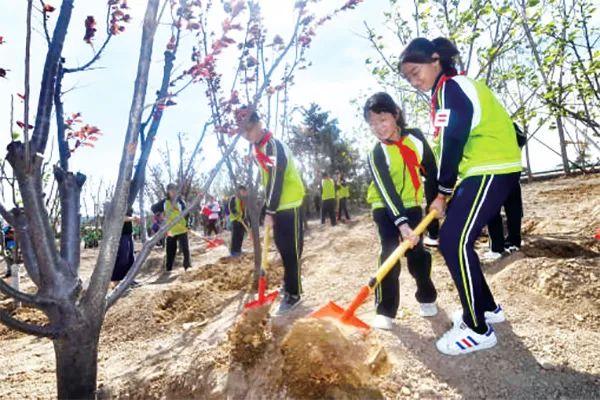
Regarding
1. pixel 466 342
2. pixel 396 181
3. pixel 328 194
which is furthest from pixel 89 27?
pixel 328 194

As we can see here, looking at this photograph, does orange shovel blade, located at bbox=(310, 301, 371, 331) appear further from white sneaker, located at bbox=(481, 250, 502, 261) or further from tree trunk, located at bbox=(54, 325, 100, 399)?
white sneaker, located at bbox=(481, 250, 502, 261)

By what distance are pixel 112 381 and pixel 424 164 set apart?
9.23ft

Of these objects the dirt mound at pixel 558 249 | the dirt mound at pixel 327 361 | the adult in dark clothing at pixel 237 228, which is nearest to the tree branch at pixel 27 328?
the dirt mound at pixel 327 361

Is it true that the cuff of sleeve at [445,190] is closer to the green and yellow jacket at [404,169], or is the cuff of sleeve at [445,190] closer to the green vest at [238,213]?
the green and yellow jacket at [404,169]

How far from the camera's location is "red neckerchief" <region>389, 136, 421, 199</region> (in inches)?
116

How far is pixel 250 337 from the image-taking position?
2633 mm

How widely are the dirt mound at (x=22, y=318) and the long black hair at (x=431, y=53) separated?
5509mm

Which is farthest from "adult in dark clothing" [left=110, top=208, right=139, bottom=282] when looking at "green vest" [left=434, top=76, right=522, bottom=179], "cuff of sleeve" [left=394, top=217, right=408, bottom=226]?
"green vest" [left=434, top=76, right=522, bottom=179]

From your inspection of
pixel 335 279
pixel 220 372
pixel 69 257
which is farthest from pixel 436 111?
pixel 335 279

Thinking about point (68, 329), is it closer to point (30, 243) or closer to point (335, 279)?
point (30, 243)

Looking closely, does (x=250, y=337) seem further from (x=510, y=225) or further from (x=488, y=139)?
(x=510, y=225)

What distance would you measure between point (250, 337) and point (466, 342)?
4.36ft

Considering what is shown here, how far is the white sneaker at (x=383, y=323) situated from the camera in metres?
2.69

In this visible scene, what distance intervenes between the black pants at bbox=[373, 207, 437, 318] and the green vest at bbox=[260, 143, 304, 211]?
977 mm
